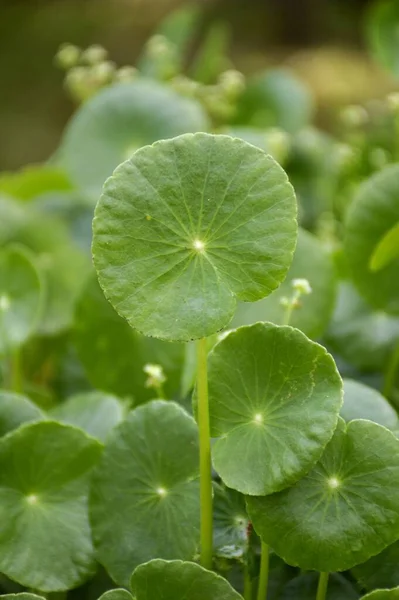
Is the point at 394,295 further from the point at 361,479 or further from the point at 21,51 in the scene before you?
the point at 21,51

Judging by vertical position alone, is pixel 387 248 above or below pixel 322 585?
above

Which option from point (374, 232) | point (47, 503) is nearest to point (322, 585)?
point (47, 503)

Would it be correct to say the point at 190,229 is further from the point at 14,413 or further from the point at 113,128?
the point at 113,128

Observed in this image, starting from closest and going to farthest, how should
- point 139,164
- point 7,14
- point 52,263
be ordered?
point 139,164, point 52,263, point 7,14

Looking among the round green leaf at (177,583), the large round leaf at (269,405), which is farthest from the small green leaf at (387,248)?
the round green leaf at (177,583)

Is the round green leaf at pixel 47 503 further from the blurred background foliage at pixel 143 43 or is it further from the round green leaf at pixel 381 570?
the blurred background foliage at pixel 143 43

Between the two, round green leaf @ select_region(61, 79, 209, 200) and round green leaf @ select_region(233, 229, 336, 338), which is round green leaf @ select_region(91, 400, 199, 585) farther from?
round green leaf @ select_region(61, 79, 209, 200)

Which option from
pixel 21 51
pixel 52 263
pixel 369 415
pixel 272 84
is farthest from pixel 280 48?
pixel 369 415
